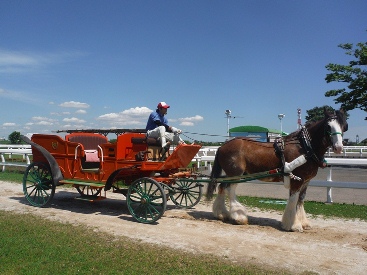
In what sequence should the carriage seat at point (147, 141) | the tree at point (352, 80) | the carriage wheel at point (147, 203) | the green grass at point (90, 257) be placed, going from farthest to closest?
the tree at point (352, 80) → the carriage seat at point (147, 141) → the carriage wheel at point (147, 203) → the green grass at point (90, 257)

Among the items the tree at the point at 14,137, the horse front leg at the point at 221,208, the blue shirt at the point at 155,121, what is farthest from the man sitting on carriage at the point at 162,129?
the tree at the point at 14,137

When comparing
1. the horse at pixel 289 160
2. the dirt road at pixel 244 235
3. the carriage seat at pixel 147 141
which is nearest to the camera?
the dirt road at pixel 244 235

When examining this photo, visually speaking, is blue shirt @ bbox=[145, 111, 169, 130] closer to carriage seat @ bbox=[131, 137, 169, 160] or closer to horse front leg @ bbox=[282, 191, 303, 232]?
carriage seat @ bbox=[131, 137, 169, 160]

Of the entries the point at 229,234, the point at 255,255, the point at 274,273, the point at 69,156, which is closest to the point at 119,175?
the point at 69,156

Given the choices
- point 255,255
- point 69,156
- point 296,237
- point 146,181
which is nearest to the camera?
point 255,255

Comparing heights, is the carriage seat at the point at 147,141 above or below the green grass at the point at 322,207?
A: above

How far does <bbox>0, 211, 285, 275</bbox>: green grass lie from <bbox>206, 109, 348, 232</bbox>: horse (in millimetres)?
2301

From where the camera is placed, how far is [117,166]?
8070 millimetres

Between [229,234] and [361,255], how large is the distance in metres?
2.09

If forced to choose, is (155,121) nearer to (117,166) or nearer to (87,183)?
(117,166)

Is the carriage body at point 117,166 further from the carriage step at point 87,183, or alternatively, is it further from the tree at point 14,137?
the tree at point 14,137

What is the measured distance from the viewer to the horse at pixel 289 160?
6.82 m

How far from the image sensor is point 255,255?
5.45 metres

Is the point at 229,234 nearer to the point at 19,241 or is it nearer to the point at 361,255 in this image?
the point at 361,255
